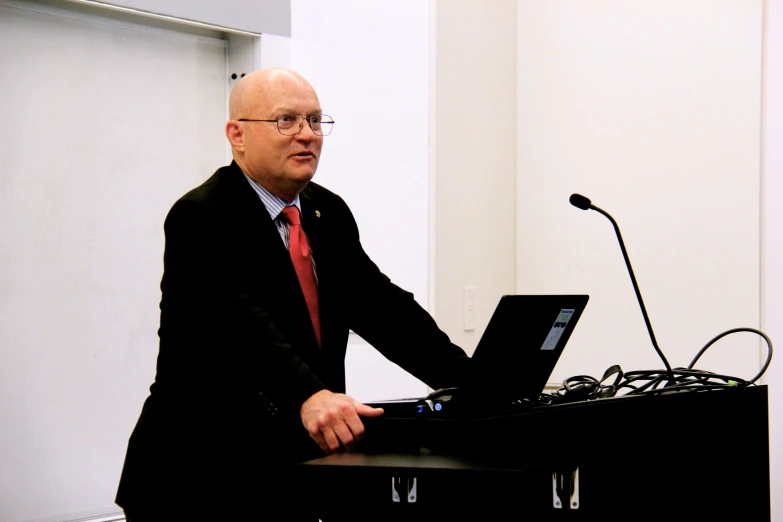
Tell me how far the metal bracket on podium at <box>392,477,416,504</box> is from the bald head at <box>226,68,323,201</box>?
0.81 metres

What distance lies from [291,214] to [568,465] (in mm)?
885

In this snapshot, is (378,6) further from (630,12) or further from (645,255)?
(645,255)

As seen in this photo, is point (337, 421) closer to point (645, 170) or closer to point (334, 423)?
point (334, 423)

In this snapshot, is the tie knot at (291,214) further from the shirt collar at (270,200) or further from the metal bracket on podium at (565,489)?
the metal bracket on podium at (565,489)

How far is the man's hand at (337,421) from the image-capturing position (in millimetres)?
1484

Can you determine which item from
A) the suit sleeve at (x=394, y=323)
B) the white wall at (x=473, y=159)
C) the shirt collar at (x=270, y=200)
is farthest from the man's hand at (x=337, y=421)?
the white wall at (x=473, y=159)

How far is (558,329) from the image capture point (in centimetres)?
164

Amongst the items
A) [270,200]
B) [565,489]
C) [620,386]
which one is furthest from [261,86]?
[565,489]

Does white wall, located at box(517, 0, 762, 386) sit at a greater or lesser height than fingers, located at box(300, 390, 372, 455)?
greater

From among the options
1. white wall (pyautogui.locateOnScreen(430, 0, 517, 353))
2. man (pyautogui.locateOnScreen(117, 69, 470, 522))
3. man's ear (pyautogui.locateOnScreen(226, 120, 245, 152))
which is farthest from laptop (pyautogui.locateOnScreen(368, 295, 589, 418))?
white wall (pyautogui.locateOnScreen(430, 0, 517, 353))

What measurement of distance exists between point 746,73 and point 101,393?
2352 mm

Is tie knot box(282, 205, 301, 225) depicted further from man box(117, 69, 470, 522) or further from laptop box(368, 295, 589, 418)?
laptop box(368, 295, 589, 418)

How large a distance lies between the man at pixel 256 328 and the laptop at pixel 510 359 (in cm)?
12

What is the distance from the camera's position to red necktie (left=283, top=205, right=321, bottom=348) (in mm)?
1947
